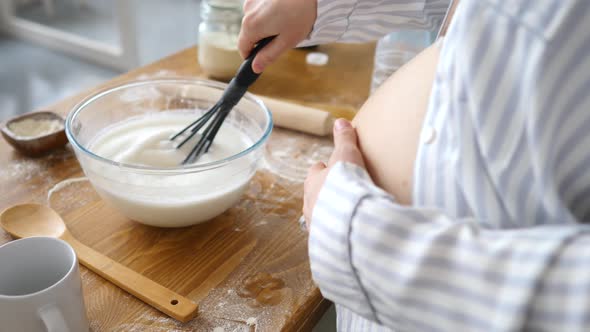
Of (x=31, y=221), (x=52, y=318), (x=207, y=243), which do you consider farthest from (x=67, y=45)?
(x=52, y=318)

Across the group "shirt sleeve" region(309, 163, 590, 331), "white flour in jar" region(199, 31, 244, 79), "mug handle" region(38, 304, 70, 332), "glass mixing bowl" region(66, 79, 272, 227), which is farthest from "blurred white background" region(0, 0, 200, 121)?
"shirt sleeve" region(309, 163, 590, 331)

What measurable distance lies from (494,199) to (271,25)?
41cm

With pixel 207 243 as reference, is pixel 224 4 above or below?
above

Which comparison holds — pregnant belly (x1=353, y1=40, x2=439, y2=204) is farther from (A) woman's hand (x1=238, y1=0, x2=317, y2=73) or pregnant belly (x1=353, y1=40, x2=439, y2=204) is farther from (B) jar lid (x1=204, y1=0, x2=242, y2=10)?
(B) jar lid (x1=204, y1=0, x2=242, y2=10)

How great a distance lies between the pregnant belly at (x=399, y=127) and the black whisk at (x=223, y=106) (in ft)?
0.74

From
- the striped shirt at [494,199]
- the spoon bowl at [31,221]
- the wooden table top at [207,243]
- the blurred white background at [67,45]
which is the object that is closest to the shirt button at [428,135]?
the striped shirt at [494,199]

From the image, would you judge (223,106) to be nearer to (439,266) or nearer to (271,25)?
(271,25)

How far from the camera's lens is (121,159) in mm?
681

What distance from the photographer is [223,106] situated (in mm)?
717

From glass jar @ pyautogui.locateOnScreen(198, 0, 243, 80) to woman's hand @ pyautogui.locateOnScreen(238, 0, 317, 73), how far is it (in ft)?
1.17

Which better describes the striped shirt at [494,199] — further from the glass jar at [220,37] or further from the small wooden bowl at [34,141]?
the glass jar at [220,37]

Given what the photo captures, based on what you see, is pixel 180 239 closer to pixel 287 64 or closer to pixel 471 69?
pixel 471 69

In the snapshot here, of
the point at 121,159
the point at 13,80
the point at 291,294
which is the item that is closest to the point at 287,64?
the point at 121,159

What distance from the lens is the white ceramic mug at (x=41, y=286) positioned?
0.44 metres
